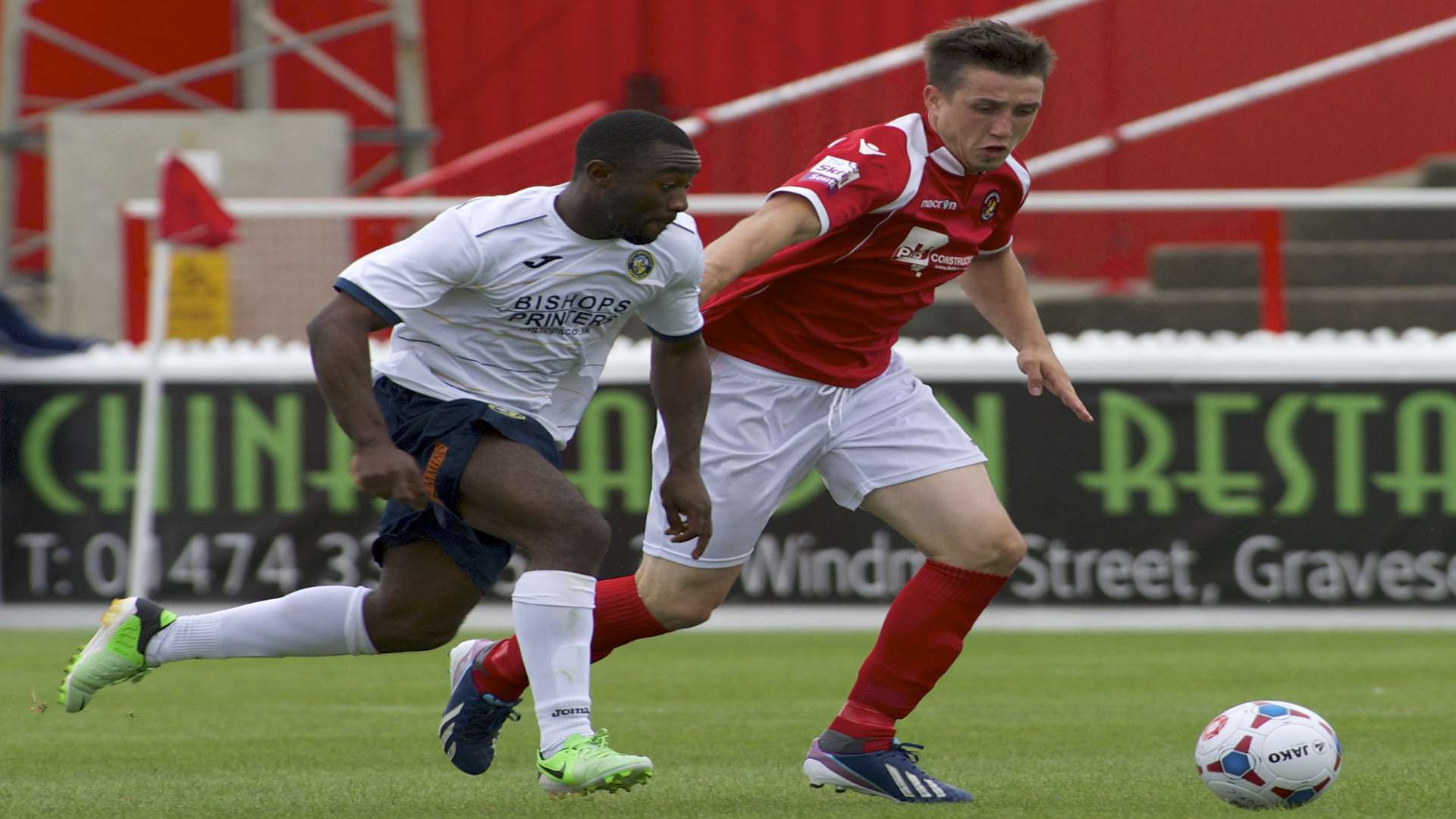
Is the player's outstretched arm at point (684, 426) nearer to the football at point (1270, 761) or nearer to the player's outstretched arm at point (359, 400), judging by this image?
the player's outstretched arm at point (359, 400)

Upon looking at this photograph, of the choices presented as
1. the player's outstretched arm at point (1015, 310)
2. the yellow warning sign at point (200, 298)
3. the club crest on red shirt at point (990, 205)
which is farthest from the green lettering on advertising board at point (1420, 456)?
the yellow warning sign at point (200, 298)

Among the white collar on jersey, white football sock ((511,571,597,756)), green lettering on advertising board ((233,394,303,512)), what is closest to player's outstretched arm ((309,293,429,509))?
white football sock ((511,571,597,756))

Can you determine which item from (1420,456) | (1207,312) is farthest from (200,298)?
(1420,456)

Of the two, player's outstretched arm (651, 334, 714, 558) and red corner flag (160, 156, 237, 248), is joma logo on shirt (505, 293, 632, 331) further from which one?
red corner flag (160, 156, 237, 248)

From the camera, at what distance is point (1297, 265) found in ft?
45.7

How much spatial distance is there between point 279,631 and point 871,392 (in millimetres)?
1604

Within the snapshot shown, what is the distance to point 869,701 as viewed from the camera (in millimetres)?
5574

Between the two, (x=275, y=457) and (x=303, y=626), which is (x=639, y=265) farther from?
(x=275, y=457)

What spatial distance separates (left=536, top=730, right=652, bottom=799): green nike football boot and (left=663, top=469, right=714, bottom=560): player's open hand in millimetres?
635

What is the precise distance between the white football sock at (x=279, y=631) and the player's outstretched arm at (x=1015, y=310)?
1.90 m

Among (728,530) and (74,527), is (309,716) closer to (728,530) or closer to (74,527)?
(728,530)

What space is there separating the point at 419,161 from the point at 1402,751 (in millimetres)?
11808

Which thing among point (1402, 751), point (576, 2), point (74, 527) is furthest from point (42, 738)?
point (576, 2)

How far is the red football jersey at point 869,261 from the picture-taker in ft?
18.4
